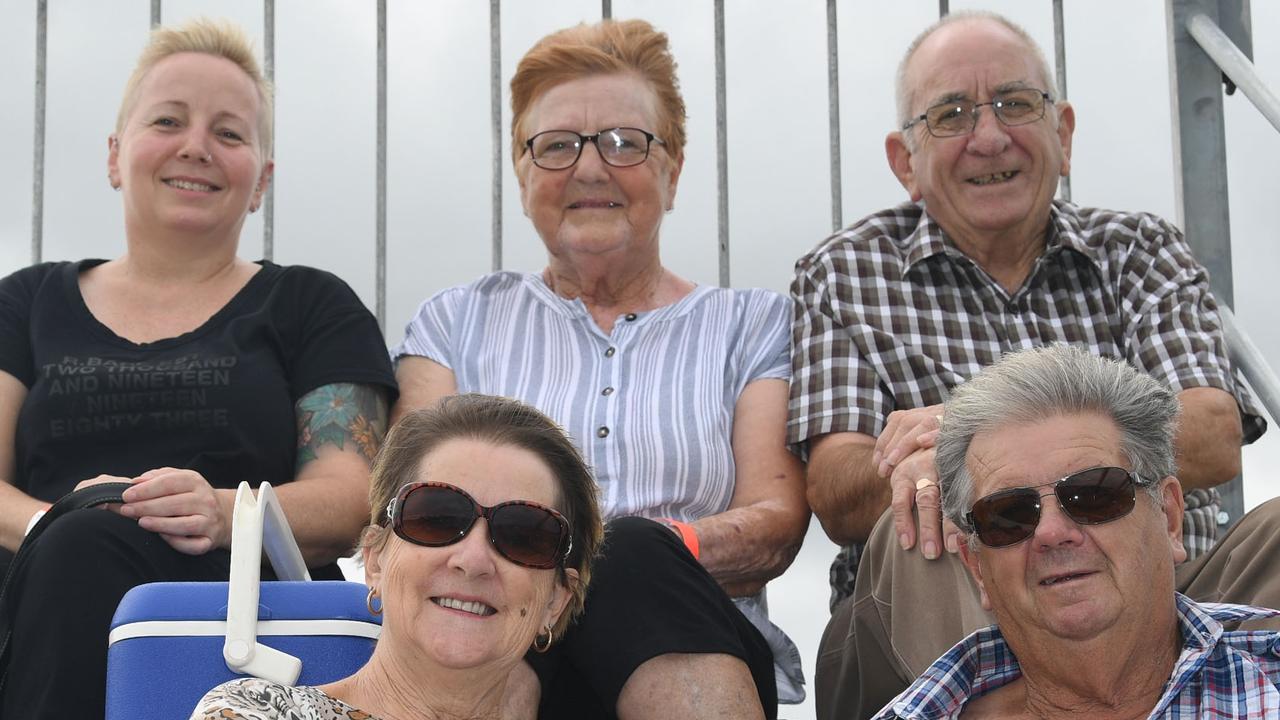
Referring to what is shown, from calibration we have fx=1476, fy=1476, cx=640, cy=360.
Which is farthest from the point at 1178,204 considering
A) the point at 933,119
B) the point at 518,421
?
the point at 518,421

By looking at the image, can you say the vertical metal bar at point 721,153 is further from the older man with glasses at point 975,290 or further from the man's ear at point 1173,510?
the man's ear at point 1173,510

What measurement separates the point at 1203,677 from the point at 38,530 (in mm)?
1642

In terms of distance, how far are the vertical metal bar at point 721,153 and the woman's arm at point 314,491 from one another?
1056 mm

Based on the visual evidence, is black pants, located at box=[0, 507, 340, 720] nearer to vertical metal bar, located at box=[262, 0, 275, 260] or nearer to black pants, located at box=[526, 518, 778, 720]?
black pants, located at box=[526, 518, 778, 720]

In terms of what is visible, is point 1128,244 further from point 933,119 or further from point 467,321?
point 467,321

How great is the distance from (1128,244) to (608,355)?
113 centimetres

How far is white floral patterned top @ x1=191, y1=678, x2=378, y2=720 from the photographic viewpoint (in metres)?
1.66

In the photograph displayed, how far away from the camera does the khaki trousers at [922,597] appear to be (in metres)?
2.20

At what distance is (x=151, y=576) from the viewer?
2.22m

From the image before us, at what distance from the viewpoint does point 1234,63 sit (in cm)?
344

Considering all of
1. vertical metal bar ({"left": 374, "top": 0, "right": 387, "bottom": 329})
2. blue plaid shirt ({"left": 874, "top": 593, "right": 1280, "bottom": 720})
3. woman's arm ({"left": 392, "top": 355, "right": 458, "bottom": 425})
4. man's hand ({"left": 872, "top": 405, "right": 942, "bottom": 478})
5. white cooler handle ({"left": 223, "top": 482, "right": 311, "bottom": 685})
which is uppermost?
vertical metal bar ({"left": 374, "top": 0, "right": 387, "bottom": 329})

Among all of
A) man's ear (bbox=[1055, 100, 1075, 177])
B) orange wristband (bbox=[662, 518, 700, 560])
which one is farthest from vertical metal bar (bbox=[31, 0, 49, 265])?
man's ear (bbox=[1055, 100, 1075, 177])

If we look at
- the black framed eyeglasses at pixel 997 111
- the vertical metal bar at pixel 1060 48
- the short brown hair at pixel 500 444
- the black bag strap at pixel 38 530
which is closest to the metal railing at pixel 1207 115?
the vertical metal bar at pixel 1060 48

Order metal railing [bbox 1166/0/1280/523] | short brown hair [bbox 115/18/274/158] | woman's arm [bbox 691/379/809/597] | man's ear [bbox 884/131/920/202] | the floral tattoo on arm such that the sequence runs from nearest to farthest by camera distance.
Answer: woman's arm [bbox 691/379/809/597]
the floral tattoo on arm
short brown hair [bbox 115/18/274/158]
man's ear [bbox 884/131/920/202]
metal railing [bbox 1166/0/1280/523]
